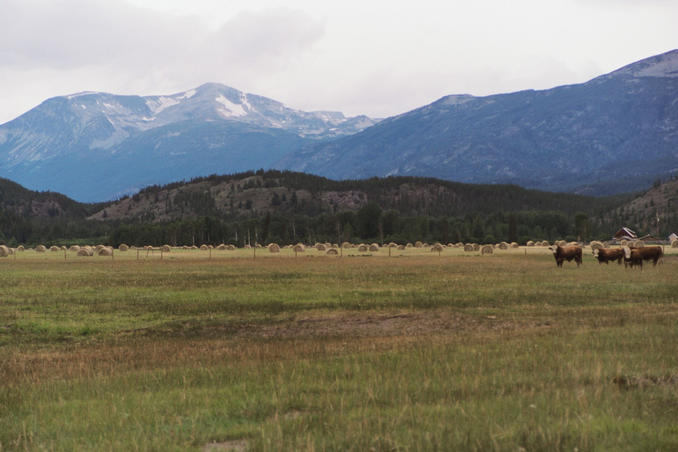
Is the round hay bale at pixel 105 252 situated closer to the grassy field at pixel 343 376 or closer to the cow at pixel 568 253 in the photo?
the cow at pixel 568 253

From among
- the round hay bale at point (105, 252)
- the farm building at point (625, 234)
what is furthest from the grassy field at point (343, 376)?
the farm building at point (625, 234)

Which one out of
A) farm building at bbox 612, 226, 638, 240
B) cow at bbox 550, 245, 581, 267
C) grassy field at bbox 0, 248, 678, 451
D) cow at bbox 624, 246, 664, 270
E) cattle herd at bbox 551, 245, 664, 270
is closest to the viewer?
grassy field at bbox 0, 248, 678, 451

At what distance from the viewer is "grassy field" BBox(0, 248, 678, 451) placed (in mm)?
8109

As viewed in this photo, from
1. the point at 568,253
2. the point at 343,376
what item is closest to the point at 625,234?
the point at 568,253

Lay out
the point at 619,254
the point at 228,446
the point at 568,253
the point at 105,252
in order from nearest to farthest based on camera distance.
Result: the point at 228,446 < the point at 568,253 < the point at 619,254 < the point at 105,252

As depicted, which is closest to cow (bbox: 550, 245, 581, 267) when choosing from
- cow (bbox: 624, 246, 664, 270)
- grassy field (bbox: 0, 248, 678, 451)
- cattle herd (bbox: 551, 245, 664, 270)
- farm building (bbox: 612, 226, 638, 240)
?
cattle herd (bbox: 551, 245, 664, 270)

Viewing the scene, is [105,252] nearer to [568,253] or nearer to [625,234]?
[568,253]

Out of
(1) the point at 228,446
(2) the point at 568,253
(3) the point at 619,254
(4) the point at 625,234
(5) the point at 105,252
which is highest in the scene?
(4) the point at 625,234

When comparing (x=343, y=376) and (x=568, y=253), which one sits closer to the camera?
(x=343, y=376)

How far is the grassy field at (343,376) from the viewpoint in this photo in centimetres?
811

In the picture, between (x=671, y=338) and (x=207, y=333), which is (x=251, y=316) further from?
(x=671, y=338)

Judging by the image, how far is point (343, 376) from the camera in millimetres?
11609

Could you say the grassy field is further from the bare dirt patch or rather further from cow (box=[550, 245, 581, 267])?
cow (box=[550, 245, 581, 267])

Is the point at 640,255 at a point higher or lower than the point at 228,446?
higher
